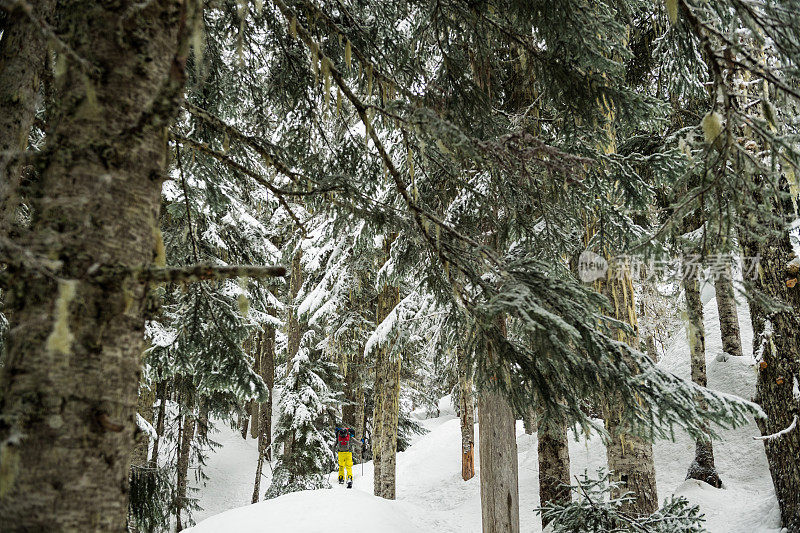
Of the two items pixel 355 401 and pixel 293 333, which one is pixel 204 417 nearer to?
pixel 293 333

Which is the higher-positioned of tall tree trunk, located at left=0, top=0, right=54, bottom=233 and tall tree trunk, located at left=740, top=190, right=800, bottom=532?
tall tree trunk, located at left=0, top=0, right=54, bottom=233

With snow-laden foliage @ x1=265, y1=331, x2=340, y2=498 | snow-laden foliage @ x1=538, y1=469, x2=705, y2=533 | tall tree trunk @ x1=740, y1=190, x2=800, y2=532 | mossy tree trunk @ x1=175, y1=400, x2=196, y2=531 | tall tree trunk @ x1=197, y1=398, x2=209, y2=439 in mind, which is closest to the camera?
snow-laden foliage @ x1=538, y1=469, x2=705, y2=533

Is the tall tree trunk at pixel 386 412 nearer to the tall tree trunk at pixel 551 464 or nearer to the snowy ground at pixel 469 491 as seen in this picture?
the snowy ground at pixel 469 491

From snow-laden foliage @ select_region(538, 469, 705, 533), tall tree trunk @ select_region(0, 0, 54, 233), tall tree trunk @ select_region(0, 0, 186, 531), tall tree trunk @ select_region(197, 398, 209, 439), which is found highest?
tall tree trunk @ select_region(0, 0, 54, 233)

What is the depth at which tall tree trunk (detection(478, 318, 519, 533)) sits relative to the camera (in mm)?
5559

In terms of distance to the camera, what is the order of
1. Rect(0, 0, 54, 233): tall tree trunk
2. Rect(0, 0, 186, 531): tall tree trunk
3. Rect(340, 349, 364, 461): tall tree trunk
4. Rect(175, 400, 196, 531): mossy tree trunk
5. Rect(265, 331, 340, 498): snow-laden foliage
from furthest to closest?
Rect(340, 349, 364, 461): tall tree trunk → Rect(265, 331, 340, 498): snow-laden foliage → Rect(175, 400, 196, 531): mossy tree trunk → Rect(0, 0, 54, 233): tall tree trunk → Rect(0, 0, 186, 531): tall tree trunk

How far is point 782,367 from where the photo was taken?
5297mm

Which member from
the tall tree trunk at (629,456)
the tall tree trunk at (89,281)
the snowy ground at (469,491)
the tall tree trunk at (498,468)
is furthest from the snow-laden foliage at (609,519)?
the tall tree trunk at (89,281)

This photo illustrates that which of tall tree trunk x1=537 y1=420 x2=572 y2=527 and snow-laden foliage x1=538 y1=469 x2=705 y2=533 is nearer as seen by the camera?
snow-laden foliage x1=538 y1=469 x2=705 y2=533

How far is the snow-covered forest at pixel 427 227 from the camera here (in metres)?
1.52

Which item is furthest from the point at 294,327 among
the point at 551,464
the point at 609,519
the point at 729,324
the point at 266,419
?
the point at 609,519

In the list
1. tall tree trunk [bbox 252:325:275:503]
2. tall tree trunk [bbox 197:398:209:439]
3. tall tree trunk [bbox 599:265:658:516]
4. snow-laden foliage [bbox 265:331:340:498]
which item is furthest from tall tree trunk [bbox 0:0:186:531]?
tall tree trunk [bbox 252:325:275:503]

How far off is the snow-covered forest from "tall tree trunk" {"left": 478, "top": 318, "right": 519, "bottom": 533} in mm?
40

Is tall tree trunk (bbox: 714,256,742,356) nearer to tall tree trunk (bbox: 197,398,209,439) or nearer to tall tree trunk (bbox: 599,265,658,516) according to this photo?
tall tree trunk (bbox: 599,265,658,516)
